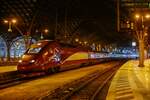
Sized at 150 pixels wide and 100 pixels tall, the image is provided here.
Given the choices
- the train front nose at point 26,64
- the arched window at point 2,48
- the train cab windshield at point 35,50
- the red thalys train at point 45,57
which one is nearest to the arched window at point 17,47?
the arched window at point 2,48

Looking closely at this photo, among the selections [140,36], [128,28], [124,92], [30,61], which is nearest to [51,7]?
[140,36]

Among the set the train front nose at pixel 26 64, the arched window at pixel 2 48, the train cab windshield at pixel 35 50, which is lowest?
the train front nose at pixel 26 64

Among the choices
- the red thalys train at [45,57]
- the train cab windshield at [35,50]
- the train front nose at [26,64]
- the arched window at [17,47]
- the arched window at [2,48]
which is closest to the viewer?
the train front nose at [26,64]

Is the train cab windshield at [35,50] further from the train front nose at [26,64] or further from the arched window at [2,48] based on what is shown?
the arched window at [2,48]

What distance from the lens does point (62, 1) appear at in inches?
3135

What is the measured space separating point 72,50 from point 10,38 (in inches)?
1801

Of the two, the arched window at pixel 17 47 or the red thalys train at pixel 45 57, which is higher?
the arched window at pixel 17 47

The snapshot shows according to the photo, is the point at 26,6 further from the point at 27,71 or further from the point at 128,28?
the point at 27,71

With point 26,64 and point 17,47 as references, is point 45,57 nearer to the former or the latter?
point 26,64

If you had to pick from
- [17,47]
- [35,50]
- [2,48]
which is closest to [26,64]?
[35,50]

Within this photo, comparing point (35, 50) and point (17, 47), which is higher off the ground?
point (17, 47)

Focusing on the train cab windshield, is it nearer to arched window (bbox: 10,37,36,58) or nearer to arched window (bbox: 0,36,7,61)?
arched window (bbox: 0,36,7,61)

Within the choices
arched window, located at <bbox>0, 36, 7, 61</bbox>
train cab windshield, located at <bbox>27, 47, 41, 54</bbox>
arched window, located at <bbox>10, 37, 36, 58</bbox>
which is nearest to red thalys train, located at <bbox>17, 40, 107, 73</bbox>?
train cab windshield, located at <bbox>27, 47, 41, 54</bbox>

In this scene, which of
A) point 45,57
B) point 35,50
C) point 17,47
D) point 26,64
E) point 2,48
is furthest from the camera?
point 17,47
